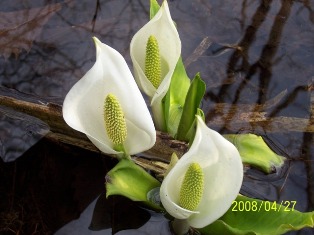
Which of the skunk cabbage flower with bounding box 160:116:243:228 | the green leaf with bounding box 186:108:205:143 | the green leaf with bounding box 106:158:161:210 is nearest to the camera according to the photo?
the skunk cabbage flower with bounding box 160:116:243:228

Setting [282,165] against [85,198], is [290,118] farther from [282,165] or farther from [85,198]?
[85,198]

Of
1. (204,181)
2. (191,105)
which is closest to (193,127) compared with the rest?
(191,105)

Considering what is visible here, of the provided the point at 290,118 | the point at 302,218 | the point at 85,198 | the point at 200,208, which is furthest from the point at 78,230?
the point at 290,118

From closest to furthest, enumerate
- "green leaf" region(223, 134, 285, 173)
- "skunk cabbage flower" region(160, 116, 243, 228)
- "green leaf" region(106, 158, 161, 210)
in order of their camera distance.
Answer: "skunk cabbage flower" region(160, 116, 243, 228) < "green leaf" region(106, 158, 161, 210) < "green leaf" region(223, 134, 285, 173)

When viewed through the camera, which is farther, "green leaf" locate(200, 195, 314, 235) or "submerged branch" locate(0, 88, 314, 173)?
"submerged branch" locate(0, 88, 314, 173)

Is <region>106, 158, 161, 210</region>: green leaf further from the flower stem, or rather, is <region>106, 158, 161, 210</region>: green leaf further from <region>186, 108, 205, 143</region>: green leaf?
<region>186, 108, 205, 143</region>: green leaf

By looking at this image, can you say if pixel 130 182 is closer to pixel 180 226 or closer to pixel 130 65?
pixel 180 226
